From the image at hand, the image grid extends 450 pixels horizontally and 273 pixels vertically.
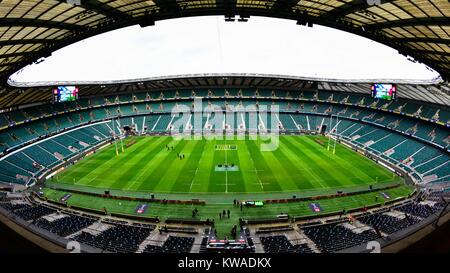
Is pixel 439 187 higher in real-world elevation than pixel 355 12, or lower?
lower

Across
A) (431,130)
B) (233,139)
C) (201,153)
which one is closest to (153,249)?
(201,153)

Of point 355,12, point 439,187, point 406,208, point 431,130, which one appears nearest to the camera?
point 355,12

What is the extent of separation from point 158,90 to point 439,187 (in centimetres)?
8088

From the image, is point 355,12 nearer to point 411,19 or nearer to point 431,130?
point 411,19

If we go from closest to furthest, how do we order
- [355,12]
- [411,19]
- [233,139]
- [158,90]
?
[411,19]
[355,12]
[233,139]
[158,90]

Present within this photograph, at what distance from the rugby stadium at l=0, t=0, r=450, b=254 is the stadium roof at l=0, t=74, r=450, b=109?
2.04 ft

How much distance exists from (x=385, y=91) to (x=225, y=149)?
33.3 meters

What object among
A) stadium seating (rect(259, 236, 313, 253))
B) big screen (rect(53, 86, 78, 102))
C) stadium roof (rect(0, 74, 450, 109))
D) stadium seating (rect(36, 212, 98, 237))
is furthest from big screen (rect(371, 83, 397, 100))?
big screen (rect(53, 86, 78, 102))

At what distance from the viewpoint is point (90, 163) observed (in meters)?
60.2

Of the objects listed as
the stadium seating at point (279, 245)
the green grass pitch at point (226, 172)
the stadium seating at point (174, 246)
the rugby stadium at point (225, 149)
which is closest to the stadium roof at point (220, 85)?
the rugby stadium at point (225, 149)

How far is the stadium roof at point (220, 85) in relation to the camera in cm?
6862

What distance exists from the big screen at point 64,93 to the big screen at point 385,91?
199 ft

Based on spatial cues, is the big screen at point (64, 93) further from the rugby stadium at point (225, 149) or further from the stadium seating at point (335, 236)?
the stadium seating at point (335, 236)
